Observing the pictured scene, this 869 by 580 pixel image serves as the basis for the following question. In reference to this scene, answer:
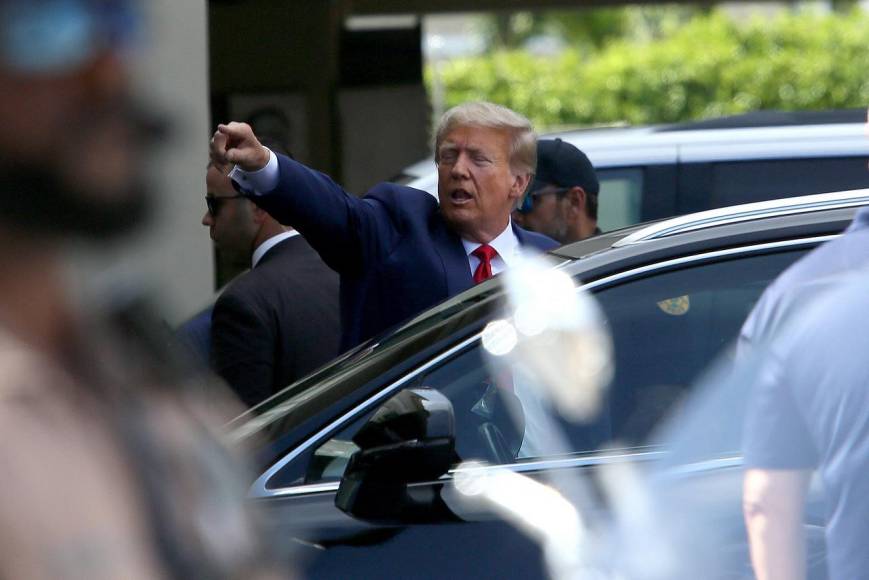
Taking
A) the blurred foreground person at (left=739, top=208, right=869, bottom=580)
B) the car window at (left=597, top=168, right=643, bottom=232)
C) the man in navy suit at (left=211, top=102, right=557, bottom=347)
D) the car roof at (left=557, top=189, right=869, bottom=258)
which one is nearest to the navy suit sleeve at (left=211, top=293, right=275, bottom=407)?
the man in navy suit at (left=211, top=102, right=557, bottom=347)

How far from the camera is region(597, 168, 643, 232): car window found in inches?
222

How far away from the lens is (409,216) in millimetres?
4066

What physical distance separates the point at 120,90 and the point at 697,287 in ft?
6.92

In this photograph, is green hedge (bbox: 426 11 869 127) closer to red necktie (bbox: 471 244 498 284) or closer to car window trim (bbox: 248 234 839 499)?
red necktie (bbox: 471 244 498 284)

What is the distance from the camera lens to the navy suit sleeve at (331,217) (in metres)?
3.83

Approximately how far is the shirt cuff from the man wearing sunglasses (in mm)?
457

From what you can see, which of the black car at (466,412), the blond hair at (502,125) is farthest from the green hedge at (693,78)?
the black car at (466,412)

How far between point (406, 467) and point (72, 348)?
1854mm

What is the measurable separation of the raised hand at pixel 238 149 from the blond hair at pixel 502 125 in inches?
27.8

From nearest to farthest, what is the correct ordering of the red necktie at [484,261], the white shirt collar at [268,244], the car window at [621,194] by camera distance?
the red necktie at [484,261] < the white shirt collar at [268,244] < the car window at [621,194]

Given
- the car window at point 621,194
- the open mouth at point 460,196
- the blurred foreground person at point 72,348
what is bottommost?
the car window at point 621,194

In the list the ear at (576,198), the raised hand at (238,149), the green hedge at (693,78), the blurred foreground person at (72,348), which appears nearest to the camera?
the blurred foreground person at (72,348)

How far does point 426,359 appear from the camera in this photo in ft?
10.1

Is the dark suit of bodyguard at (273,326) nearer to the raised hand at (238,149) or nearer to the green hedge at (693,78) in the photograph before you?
the raised hand at (238,149)
